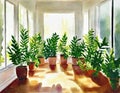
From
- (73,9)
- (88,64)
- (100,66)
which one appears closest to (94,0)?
(73,9)

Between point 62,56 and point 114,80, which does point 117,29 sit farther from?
point 62,56

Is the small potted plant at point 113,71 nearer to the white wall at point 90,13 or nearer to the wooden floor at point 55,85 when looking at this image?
the wooden floor at point 55,85

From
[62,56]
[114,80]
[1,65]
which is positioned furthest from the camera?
[62,56]

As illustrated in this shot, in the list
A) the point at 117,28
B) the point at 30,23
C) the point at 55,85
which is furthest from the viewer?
the point at 30,23

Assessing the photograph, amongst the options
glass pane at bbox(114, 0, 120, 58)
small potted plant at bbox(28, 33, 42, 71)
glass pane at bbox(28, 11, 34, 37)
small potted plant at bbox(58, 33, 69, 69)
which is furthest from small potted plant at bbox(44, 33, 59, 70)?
glass pane at bbox(114, 0, 120, 58)

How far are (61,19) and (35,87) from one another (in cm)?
541

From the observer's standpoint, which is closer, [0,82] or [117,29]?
[0,82]

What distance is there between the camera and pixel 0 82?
15.4 ft

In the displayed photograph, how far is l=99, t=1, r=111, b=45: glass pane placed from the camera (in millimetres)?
6405

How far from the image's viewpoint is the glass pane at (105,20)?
6405 mm

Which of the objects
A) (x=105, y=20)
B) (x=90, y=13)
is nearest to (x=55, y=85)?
(x=105, y=20)

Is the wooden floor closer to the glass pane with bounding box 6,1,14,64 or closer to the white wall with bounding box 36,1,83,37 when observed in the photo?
the glass pane with bounding box 6,1,14,64

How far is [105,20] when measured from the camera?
6852 millimetres

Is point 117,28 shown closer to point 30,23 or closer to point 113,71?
point 113,71
